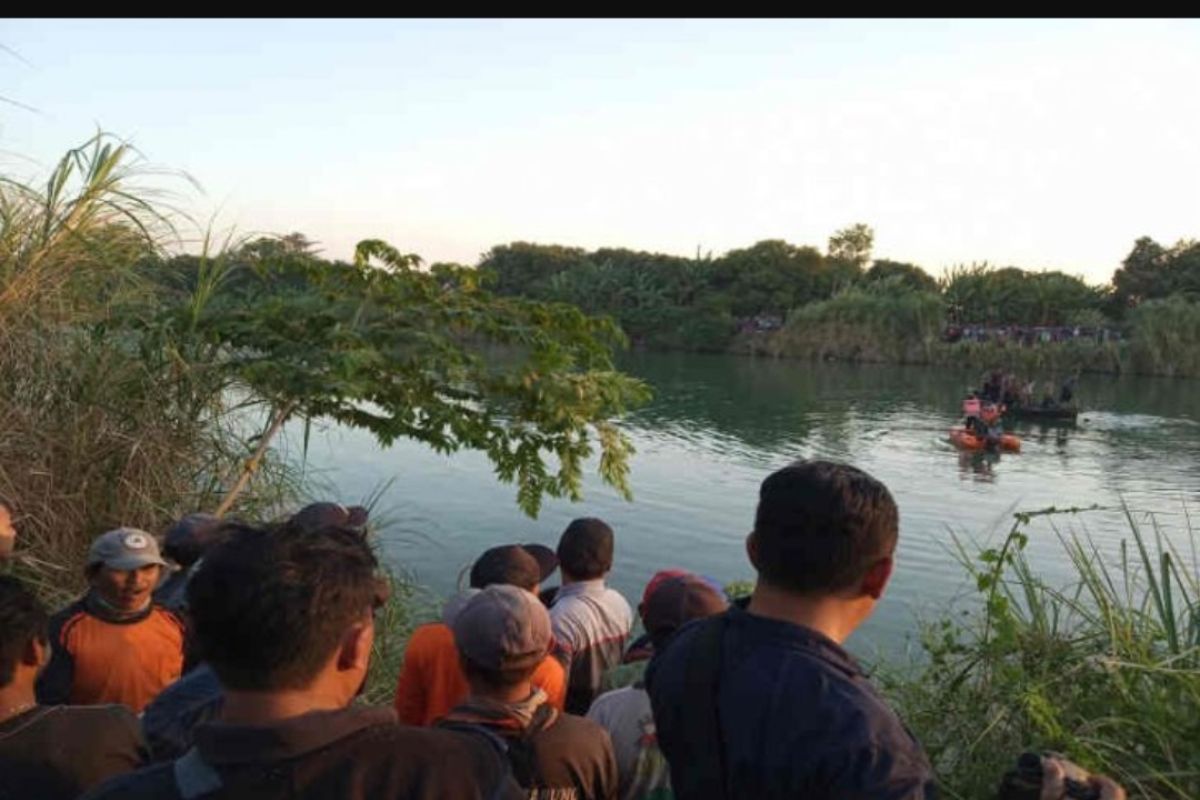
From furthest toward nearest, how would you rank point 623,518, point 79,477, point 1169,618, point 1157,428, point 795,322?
point 795,322 → point 1157,428 → point 623,518 → point 79,477 → point 1169,618

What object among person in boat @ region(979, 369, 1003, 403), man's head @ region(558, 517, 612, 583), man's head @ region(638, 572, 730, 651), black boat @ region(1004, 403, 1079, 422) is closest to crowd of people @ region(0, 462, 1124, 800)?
man's head @ region(638, 572, 730, 651)

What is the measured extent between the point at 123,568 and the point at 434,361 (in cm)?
241

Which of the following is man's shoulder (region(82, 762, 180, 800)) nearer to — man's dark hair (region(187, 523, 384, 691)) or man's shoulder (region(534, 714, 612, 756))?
man's dark hair (region(187, 523, 384, 691))

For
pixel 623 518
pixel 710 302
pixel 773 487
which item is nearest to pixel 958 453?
pixel 623 518

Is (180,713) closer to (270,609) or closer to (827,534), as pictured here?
(270,609)

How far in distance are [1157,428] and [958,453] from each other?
11.2m

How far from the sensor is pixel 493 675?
2551 millimetres

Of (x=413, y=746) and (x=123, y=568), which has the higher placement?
(x=413, y=746)

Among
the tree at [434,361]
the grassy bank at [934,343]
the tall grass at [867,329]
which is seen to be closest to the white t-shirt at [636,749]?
the tree at [434,361]

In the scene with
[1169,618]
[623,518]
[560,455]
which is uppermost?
[560,455]

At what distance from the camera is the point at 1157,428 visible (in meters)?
34.1

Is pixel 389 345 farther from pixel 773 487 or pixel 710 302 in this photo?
pixel 710 302

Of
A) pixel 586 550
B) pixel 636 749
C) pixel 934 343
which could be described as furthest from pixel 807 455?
pixel 934 343

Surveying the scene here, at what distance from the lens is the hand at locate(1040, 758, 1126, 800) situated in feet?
5.62
